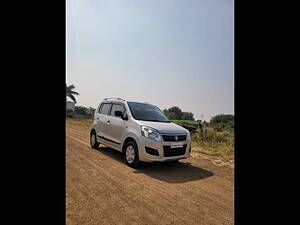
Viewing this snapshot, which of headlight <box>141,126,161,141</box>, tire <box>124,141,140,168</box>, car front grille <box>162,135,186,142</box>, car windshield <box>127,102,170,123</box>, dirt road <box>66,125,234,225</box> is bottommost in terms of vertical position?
dirt road <box>66,125,234,225</box>

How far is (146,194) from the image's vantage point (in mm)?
3182

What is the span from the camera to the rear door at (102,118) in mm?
6070

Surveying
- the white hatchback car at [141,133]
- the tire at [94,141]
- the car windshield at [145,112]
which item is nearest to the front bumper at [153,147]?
the white hatchback car at [141,133]

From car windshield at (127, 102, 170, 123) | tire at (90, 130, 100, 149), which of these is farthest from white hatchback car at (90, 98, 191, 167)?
tire at (90, 130, 100, 149)

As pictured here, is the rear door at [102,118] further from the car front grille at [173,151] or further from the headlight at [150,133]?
the car front grille at [173,151]

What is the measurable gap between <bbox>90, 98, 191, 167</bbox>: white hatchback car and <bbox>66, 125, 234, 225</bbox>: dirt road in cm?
42

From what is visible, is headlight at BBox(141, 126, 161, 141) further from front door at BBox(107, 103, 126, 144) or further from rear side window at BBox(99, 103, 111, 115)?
rear side window at BBox(99, 103, 111, 115)

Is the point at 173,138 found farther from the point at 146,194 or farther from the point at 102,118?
the point at 102,118

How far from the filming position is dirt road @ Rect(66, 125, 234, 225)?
2484 mm

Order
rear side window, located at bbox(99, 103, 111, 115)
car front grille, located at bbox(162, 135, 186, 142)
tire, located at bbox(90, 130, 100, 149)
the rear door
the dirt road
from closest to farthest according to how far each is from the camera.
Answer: the dirt road < car front grille, located at bbox(162, 135, 186, 142) < the rear door < rear side window, located at bbox(99, 103, 111, 115) < tire, located at bbox(90, 130, 100, 149)
